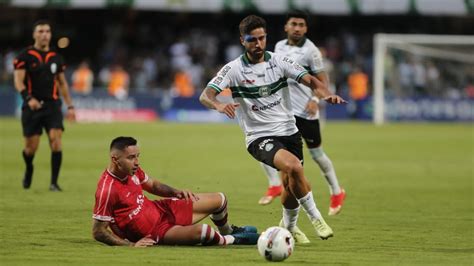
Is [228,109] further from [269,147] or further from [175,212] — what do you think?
[175,212]

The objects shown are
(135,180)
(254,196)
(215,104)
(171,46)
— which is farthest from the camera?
(171,46)

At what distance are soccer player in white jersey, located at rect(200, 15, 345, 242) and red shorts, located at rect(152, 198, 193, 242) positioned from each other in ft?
3.13

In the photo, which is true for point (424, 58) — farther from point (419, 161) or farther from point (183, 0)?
point (419, 161)

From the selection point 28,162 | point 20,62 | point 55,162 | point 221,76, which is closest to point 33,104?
point 20,62

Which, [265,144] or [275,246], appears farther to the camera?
[265,144]

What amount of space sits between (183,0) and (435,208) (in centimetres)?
2796

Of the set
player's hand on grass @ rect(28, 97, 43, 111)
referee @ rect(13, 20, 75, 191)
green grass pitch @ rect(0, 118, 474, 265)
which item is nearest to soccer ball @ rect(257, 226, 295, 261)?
green grass pitch @ rect(0, 118, 474, 265)

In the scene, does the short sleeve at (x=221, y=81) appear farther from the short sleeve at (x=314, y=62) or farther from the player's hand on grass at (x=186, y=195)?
the short sleeve at (x=314, y=62)

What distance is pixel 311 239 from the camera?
10.9 m

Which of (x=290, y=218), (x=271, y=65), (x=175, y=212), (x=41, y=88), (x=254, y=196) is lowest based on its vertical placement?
(x=254, y=196)

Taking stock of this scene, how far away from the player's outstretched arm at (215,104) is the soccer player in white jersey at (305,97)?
2.65m

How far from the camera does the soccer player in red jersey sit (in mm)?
9609

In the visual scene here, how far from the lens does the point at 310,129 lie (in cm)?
1369

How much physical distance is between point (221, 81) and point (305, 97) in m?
3.48
